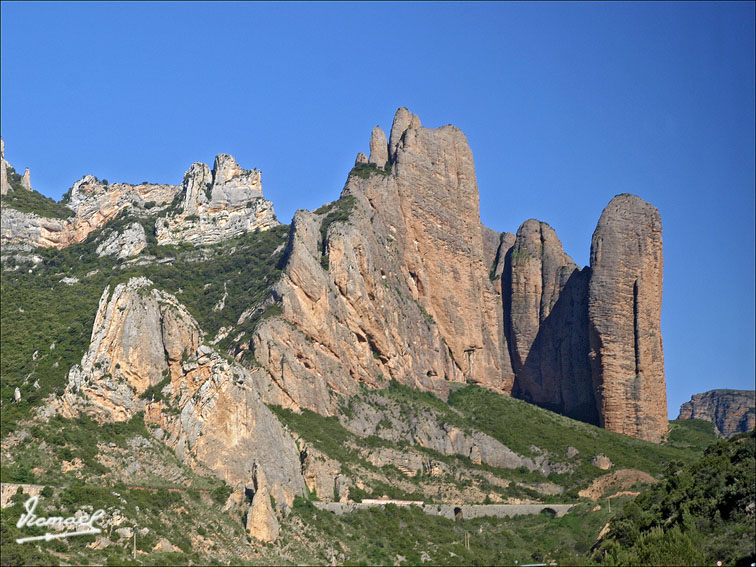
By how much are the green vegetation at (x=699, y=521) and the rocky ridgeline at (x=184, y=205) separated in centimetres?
8572

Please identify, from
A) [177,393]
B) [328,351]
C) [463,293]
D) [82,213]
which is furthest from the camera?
[463,293]

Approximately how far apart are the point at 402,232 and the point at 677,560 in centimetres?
9582

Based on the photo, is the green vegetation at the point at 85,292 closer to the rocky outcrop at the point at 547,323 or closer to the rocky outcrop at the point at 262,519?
the rocky outcrop at the point at 262,519

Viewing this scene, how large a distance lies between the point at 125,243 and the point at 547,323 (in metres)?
65.9

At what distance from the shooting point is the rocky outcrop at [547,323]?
16575 centimetres

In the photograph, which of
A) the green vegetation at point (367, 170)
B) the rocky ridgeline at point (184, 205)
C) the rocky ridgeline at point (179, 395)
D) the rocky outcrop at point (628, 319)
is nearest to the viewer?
the rocky ridgeline at point (179, 395)

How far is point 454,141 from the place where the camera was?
17125 cm

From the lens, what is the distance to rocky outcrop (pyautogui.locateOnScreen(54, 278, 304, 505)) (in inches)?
3716

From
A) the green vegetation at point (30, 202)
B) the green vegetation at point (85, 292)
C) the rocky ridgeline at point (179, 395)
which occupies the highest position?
the green vegetation at point (30, 202)

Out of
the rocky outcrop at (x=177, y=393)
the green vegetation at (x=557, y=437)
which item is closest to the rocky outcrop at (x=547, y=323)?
the green vegetation at (x=557, y=437)

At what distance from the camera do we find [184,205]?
156250mm

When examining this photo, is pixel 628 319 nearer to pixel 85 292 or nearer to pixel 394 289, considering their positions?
pixel 394 289

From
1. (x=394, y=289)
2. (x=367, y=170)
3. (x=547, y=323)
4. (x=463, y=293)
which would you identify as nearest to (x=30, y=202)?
(x=367, y=170)

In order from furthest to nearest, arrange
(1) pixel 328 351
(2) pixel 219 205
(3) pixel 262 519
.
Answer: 1. (2) pixel 219 205
2. (1) pixel 328 351
3. (3) pixel 262 519
